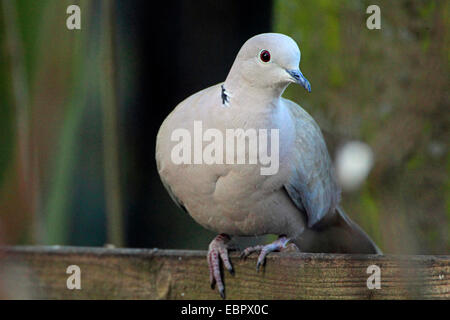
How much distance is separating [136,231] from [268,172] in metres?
0.37

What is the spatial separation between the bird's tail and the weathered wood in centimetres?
22

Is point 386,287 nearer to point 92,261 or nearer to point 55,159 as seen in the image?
point 92,261

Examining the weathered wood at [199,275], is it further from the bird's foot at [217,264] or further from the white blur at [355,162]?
the white blur at [355,162]

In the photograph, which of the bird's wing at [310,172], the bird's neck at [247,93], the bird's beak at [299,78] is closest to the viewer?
the bird's beak at [299,78]

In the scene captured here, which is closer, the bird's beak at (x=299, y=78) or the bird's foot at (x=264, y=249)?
the bird's beak at (x=299, y=78)

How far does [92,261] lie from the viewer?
1.19 metres

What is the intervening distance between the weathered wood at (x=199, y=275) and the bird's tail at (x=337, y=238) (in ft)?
0.71

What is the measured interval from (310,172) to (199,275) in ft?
0.99

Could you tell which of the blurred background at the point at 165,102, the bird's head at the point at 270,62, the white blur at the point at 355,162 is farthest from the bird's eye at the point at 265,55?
the white blur at the point at 355,162

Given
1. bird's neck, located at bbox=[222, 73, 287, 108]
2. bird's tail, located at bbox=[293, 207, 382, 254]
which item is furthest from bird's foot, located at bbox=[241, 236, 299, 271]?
bird's neck, located at bbox=[222, 73, 287, 108]

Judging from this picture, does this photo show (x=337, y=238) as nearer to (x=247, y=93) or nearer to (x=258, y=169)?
(x=258, y=169)

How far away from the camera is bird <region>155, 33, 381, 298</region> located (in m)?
1.06

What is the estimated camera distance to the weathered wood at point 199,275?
1.00m
